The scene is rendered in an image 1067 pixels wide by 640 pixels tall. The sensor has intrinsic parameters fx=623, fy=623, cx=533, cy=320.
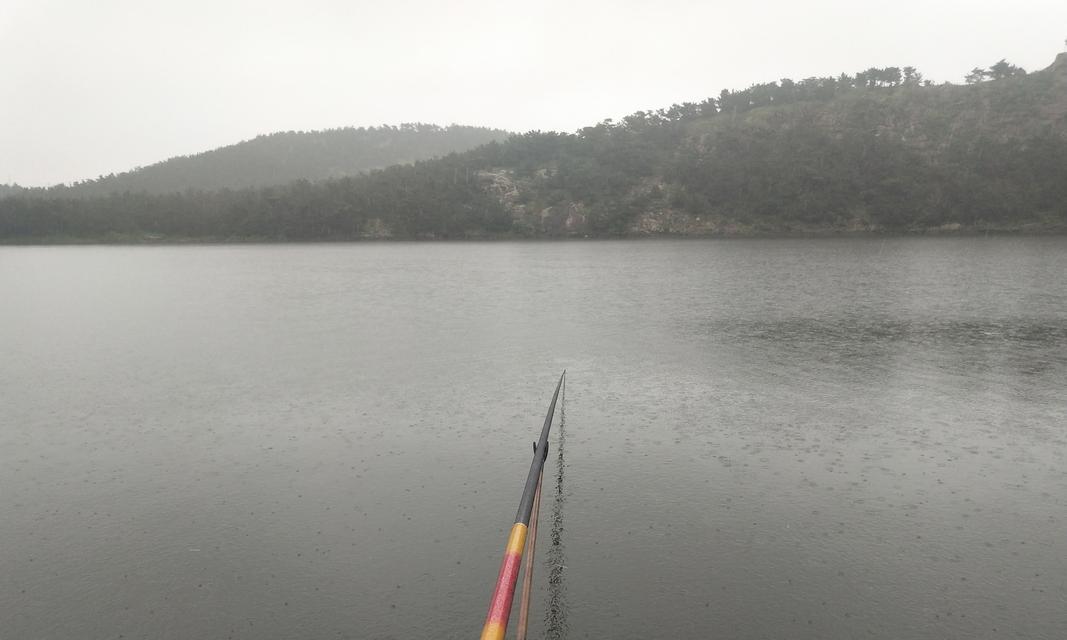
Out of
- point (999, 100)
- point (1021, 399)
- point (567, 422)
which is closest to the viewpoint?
point (567, 422)

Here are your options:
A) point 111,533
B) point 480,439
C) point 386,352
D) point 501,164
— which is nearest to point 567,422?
point 480,439

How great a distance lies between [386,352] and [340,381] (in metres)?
4.41

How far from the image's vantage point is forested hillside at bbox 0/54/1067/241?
13162 centimetres

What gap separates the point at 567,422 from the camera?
1474cm

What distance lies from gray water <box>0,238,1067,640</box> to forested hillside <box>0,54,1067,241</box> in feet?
402

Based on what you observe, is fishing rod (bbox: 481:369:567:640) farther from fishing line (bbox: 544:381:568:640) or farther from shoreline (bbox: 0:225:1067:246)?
shoreline (bbox: 0:225:1067:246)

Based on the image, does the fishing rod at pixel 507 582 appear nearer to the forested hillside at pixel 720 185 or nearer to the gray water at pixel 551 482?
the gray water at pixel 551 482

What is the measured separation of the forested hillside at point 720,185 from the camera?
131625 mm

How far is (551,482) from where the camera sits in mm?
11242

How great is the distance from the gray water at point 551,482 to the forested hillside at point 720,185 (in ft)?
402

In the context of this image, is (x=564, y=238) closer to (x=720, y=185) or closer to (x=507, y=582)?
(x=720, y=185)

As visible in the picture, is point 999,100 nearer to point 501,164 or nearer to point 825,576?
point 501,164

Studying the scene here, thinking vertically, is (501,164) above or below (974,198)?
above

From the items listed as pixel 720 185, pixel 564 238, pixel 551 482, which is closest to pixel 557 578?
pixel 551 482
